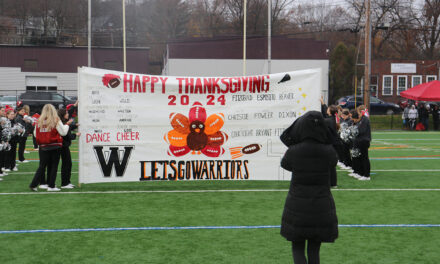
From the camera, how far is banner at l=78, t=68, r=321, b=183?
10.4 metres

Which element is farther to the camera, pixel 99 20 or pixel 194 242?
pixel 99 20

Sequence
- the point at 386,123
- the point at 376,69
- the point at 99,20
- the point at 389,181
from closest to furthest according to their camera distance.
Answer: the point at 389,181, the point at 386,123, the point at 99,20, the point at 376,69

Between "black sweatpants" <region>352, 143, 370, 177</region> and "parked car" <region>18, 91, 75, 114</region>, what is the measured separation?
2535cm

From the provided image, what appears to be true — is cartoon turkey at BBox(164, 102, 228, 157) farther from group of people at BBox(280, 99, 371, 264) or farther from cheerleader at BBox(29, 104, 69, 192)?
group of people at BBox(280, 99, 371, 264)

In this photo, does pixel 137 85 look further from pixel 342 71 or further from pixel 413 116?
pixel 342 71

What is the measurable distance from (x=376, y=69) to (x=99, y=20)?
2855 centimetres

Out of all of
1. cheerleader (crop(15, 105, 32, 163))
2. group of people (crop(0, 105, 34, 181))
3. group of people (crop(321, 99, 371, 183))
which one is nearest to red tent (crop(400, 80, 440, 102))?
group of people (crop(321, 99, 371, 183))

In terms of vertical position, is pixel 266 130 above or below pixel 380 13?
below

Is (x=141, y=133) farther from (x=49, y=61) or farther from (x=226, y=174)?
(x=49, y=61)

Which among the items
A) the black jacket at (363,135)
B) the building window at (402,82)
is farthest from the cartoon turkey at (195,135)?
the building window at (402,82)

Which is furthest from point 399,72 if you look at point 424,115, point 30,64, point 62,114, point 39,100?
point 62,114

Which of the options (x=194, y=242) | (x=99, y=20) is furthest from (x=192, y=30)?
(x=194, y=242)

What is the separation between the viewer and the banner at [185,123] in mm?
10398

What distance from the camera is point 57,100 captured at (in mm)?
34688
